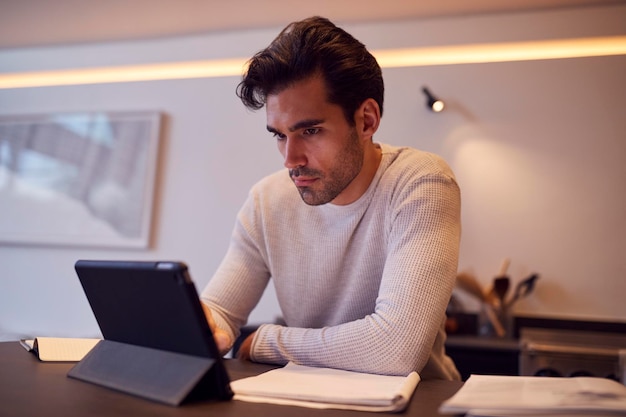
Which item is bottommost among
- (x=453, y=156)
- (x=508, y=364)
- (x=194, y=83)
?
(x=508, y=364)

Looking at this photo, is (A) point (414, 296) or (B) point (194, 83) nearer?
(A) point (414, 296)

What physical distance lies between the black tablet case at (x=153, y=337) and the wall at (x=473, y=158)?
96.6 inches

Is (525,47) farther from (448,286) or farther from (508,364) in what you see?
(448,286)

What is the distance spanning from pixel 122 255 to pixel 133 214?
0.26m

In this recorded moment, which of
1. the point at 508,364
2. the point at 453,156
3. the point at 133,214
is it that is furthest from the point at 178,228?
the point at 508,364

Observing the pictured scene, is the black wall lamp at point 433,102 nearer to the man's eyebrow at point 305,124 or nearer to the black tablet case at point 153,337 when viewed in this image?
the man's eyebrow at point 305,124

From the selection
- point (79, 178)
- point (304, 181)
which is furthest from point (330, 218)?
point (79, 178)

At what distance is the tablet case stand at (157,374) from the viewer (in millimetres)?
824

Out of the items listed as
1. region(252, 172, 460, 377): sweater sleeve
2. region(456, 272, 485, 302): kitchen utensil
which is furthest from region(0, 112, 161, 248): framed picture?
region(252, 172, 460, 377): sweater sleeve

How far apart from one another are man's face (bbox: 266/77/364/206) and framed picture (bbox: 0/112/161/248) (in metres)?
2.41

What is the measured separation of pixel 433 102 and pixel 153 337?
2.59 m

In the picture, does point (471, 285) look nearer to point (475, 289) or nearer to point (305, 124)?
point (475, 289)

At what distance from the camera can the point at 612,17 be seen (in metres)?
3.14

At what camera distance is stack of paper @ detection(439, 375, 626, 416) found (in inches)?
28.9
